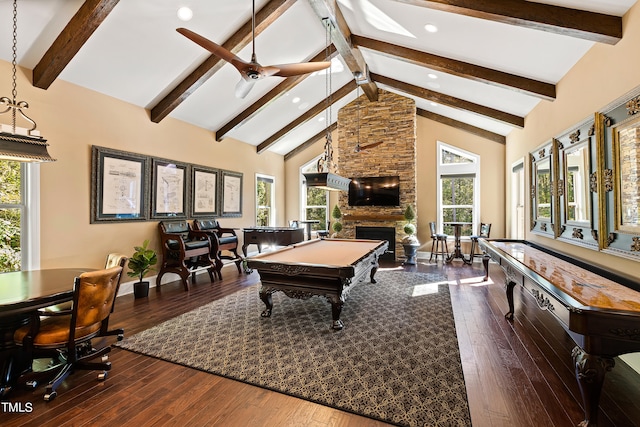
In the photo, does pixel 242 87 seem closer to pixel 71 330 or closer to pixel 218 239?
pixel 71 330

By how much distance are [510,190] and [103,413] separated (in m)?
7.95

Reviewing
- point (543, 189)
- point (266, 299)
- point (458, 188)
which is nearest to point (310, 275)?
point (266, 299)

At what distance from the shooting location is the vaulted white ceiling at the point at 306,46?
311cm

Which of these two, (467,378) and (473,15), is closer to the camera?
(467,378)

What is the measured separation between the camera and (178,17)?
12.3 ft

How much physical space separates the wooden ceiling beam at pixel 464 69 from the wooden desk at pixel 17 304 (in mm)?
5386

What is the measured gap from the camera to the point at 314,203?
9492mm

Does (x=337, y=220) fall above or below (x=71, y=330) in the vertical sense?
above

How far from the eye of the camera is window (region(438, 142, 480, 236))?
24.9 ft

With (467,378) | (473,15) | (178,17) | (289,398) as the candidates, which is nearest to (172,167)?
(178,17)

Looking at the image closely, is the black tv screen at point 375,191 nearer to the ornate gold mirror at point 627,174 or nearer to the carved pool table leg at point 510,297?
the carved pool table leg at point 510,297

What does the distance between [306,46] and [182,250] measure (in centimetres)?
435

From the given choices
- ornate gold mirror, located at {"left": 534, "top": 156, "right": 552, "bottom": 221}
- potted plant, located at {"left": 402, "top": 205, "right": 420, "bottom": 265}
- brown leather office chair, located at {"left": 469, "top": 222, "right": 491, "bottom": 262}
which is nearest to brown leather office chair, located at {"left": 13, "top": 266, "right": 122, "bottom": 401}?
ornate gold mirror, located at {"left": 534, "top": 156, "right": 552, "bottom": 221}

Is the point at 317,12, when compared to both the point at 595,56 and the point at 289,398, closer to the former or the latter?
the point at 595,56
